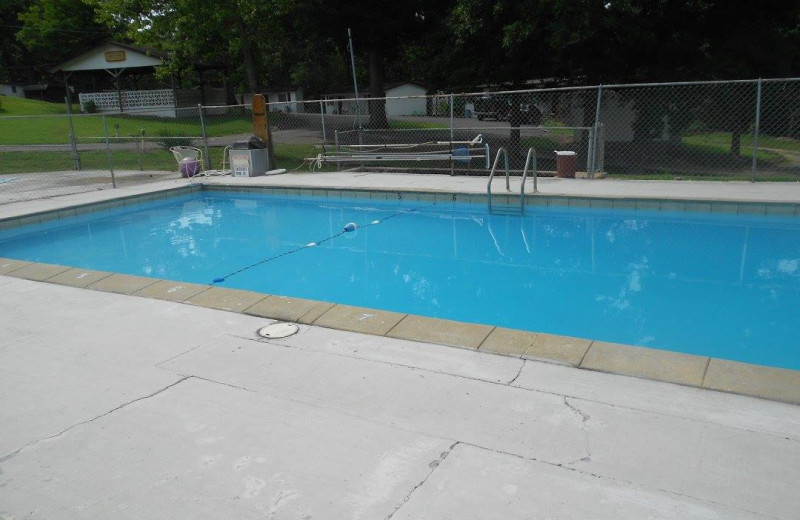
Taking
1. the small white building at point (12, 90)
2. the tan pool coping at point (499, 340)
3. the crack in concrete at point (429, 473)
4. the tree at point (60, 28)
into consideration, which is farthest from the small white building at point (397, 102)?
the crack in concrete at point (429, 473)

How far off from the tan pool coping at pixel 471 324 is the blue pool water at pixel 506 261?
0.26 metres

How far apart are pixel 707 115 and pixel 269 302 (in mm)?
15191

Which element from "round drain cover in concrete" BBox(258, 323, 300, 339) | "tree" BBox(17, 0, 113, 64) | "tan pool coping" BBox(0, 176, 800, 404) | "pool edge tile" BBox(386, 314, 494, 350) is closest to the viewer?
"tan pool coping" BBox(0, 176, 800, 404)

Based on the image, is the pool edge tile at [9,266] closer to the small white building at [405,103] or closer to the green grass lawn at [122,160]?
the green grass lawn at [122,160]

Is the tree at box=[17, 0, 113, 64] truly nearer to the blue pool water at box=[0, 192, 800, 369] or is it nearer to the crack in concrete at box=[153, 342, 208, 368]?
the blue pool water at box=[0, 192, 800, 369]

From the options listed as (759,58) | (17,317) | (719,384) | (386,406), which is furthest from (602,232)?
(759,58)

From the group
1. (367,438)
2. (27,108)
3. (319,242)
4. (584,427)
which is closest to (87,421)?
(367,438)

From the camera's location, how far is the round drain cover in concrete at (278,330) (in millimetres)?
4207

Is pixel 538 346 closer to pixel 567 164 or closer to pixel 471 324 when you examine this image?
pixel 471 324

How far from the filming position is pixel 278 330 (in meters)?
4.29

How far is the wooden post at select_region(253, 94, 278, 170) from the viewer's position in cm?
1352

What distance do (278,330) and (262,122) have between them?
1042 cm

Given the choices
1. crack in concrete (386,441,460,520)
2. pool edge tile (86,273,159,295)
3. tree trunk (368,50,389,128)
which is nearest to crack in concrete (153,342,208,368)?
pool edge tile (86,273,159,295)

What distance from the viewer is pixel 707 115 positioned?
51.7ft
